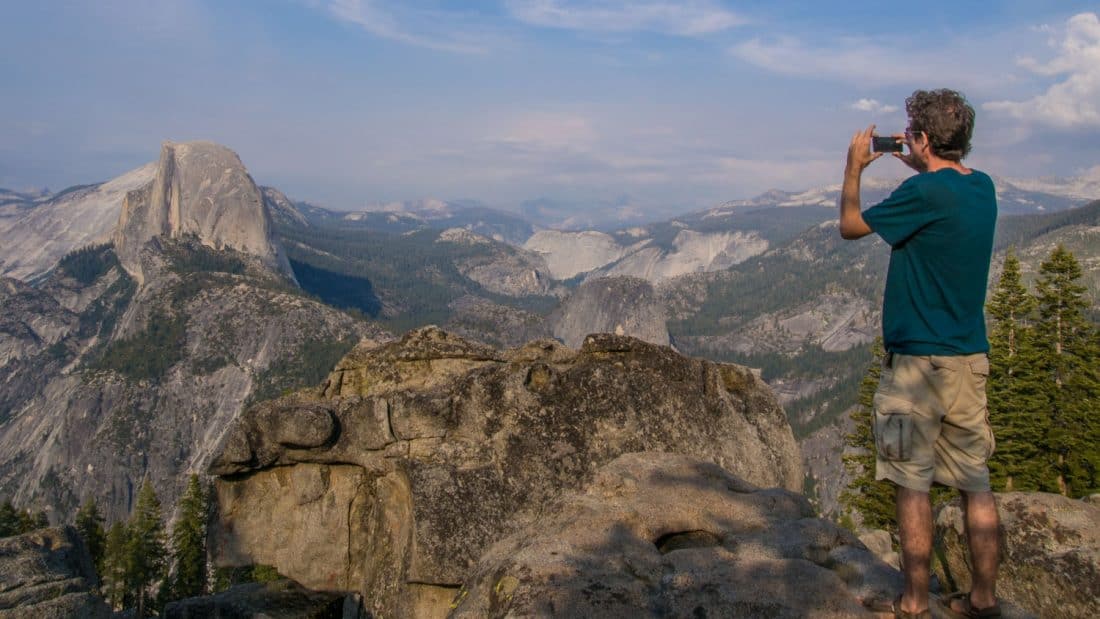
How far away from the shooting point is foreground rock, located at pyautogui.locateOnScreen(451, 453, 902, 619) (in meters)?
6.89

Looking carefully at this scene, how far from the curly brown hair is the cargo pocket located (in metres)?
2.32

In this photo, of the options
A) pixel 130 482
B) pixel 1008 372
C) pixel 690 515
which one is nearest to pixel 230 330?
pixel 130 482

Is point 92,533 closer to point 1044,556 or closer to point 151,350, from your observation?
point 1044,556

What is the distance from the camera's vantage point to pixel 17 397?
17412 cm

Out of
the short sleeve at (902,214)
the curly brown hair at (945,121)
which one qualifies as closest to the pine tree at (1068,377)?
the curly brown hair at (945,121)

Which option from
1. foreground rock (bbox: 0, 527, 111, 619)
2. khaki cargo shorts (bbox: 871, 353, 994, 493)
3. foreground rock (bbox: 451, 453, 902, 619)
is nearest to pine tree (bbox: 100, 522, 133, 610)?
foreground rock (bbox: 0, 527, 111, 619)

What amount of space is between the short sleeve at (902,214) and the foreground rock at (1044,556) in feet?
16.4

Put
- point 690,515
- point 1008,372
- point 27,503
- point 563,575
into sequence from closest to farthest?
1. point 563,575
2. point 690,515
3. point 1008,372
4. point 27,503

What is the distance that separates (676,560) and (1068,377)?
35.3m

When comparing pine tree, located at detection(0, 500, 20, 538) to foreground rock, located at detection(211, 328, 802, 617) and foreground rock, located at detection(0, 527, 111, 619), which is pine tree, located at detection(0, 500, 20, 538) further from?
foreground rock, located at detection(211, 328, 802, 617)

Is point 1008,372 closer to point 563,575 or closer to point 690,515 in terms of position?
point 690,515

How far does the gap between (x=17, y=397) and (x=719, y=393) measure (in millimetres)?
208042

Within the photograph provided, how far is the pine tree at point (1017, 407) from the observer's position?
32.5m

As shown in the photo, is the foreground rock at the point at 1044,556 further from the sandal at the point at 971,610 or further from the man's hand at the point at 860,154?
the man's hand at the point at 860,154
